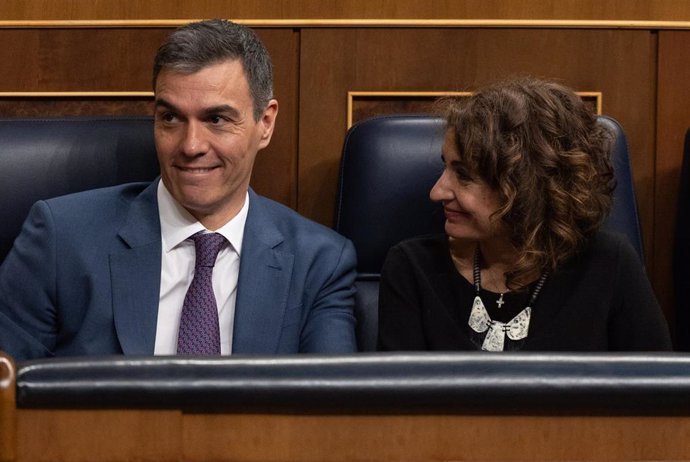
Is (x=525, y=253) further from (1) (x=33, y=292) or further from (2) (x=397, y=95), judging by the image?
(1) (x=33, y=292)

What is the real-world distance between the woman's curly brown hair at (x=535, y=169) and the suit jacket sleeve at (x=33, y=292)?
0.57 metres

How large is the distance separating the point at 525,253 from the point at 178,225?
1.56 ft

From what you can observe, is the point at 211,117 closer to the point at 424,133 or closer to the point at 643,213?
the point at 424,133

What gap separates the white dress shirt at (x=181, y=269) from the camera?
1.36m

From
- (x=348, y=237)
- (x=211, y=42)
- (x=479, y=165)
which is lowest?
(x=348, y=237)

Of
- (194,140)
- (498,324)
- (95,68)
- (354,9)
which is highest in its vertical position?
Result: (354,9)

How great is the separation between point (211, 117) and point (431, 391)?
0.85 m

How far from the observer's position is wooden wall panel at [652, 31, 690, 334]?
1689 millimetres

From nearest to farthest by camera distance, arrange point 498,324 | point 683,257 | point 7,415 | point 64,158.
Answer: point 7,415
point 498,324
point 64,158
point 683,257

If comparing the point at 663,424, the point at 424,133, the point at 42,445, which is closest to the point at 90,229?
the point at 424,133

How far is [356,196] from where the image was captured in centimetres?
150

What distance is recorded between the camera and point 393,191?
4.90 ft

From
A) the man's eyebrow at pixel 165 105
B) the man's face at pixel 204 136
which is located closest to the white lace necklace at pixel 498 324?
the man's face at pixel 204 136

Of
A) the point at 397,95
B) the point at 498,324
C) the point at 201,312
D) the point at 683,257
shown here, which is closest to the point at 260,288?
the point at 201,312
